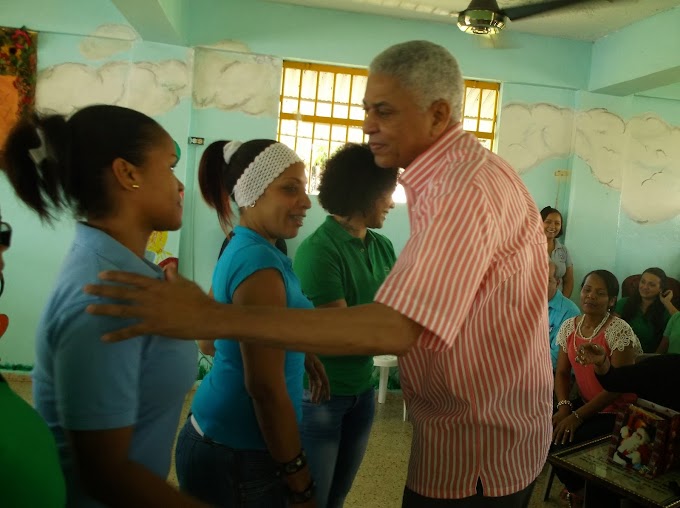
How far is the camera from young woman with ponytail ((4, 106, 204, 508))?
90 centimetres

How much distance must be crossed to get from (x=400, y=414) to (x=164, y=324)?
4.01m

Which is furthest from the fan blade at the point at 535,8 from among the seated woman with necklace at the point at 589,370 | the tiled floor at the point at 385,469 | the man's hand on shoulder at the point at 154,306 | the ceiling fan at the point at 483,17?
the man's hand on shoulder at the point at 154,306

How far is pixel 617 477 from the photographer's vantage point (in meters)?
2.12

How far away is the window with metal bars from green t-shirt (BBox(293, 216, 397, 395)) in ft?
10.9

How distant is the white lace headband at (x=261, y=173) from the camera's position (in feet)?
5.14

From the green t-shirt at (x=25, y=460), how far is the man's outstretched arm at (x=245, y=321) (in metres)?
0.15

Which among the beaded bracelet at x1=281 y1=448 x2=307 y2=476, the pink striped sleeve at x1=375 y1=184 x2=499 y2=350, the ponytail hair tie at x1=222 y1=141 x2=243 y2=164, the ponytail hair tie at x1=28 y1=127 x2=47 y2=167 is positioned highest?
the ponytail hair tie at x1=222 y1=141 x2=243 y2=164

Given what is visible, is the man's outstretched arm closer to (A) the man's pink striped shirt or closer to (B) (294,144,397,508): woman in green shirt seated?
(A) the man's pink striped shirt

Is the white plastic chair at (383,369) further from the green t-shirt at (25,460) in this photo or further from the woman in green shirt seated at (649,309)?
the green t-shirt at (25,460)

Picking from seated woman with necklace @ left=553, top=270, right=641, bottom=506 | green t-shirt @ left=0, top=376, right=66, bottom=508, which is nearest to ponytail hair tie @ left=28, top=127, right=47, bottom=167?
green t-shirt @ left=0, top=376, right=66, bottom=508

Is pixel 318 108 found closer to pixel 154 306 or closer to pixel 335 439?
pixel 335 439

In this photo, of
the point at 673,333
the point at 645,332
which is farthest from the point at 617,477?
the point at 645,332

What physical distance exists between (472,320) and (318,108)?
4.47 meters

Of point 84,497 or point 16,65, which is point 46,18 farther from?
point 84,497
